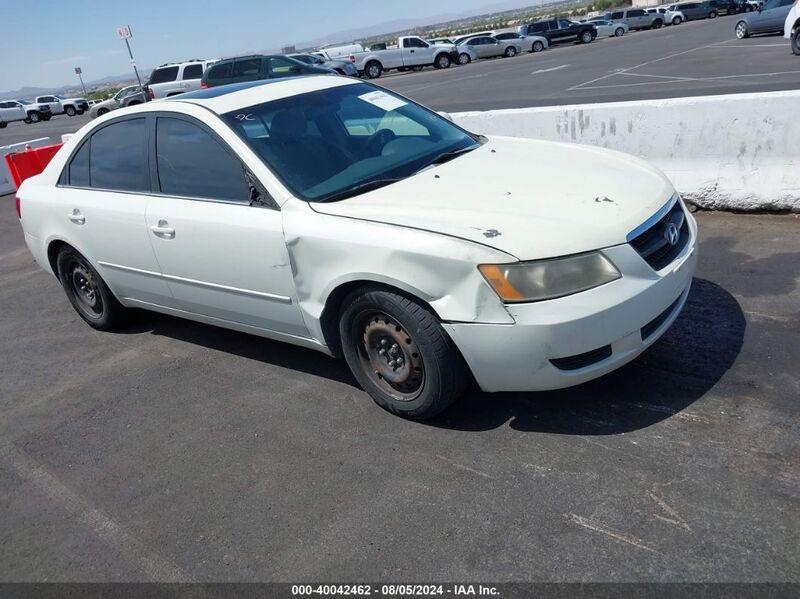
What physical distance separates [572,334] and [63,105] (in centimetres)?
4922

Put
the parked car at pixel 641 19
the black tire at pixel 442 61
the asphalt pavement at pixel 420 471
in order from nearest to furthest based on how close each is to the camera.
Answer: the asphalt pavement at pixel 420 471 < the black tire at pixel 442 61 < the parked car at pixel 641 19

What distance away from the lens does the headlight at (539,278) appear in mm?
3094

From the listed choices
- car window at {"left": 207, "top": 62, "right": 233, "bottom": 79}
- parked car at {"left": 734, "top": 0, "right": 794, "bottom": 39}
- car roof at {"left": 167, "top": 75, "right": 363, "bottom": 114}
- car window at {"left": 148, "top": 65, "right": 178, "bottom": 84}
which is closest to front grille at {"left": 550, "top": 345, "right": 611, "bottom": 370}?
car roof at {"left": 167, "top": 75, "right": 363, "bottom": 114}

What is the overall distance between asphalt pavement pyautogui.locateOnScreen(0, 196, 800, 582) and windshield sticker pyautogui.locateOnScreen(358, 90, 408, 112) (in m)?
1.68

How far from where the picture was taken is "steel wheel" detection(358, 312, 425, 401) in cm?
349

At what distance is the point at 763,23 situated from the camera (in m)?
24.7

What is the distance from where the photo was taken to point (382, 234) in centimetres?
337

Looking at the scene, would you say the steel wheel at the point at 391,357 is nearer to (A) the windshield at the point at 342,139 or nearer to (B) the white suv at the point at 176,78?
(A) the windshield at the point at 342,139

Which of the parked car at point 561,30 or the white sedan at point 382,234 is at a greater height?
the white sedan at point 382,234

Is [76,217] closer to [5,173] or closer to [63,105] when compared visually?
[5,173]

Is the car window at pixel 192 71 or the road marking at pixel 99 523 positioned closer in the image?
the road marking at pixel 99 523

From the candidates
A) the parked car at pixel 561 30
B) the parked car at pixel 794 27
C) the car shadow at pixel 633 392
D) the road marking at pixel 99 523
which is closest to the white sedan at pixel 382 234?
the car shadow at pixel 633 392

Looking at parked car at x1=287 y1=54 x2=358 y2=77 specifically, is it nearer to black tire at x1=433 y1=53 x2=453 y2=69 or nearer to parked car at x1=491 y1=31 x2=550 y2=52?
black tire at x1=433 y1=53 x2=453 y2=69

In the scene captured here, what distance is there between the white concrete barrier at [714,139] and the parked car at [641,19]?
4621 cm
